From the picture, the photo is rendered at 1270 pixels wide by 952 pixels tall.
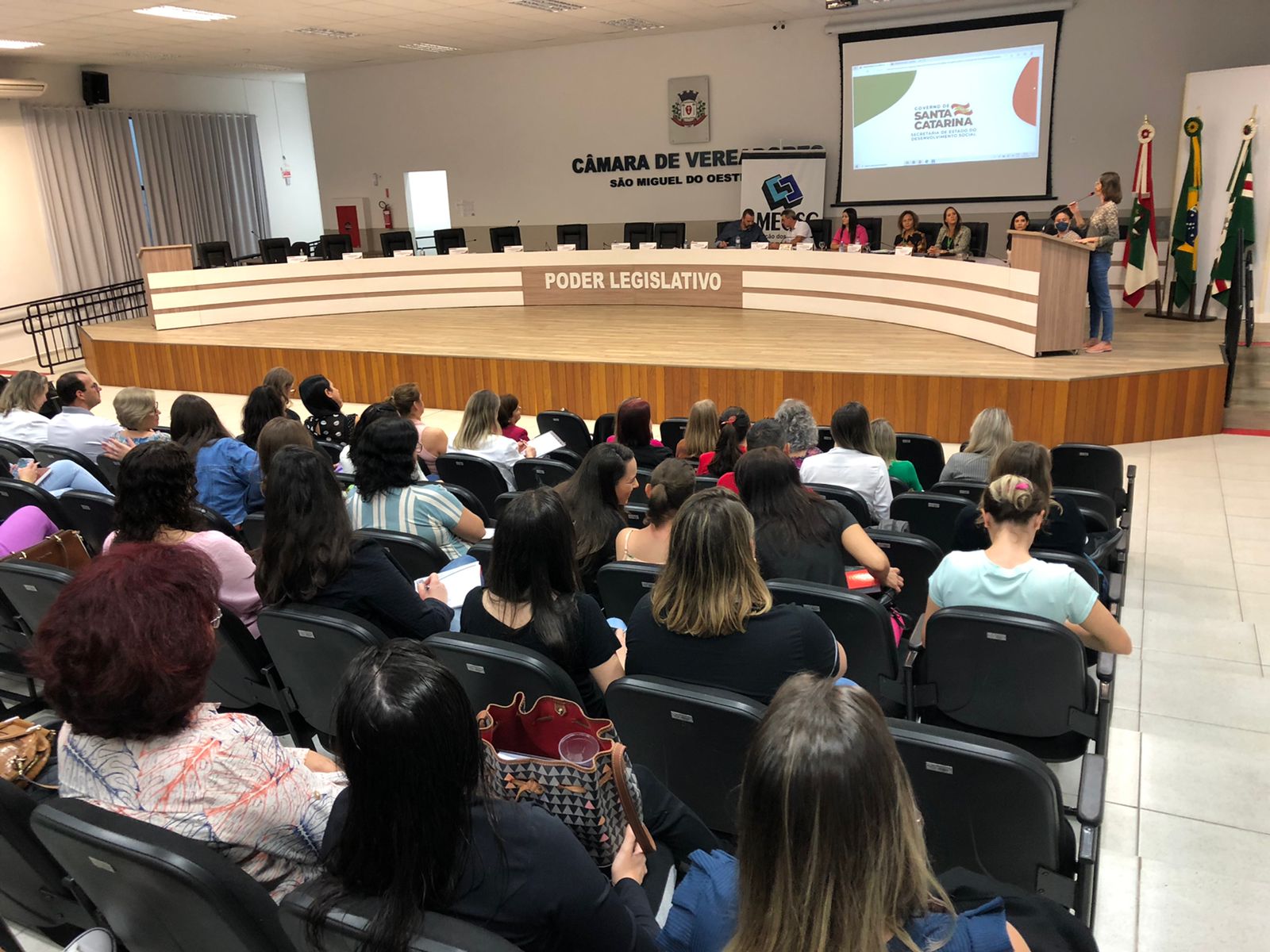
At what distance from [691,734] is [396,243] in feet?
35.4

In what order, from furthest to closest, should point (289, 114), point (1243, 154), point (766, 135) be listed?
1. point (289, 114)
2. point (766, 135)
3. point (1243, 154)

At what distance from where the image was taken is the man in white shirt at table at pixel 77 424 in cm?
488

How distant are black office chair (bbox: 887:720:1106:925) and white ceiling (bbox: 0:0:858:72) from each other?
31.6ft

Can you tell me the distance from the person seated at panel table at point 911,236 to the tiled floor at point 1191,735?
14.7ft

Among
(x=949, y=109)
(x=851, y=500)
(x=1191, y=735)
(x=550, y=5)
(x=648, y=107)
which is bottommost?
(x=1191, y=735)

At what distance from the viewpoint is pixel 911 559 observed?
10.9 ft

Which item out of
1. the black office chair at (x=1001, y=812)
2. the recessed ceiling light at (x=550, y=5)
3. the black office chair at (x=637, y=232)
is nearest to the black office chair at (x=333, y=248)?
the black office chair at (x=637, y=232)

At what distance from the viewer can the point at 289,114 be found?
57.2ft

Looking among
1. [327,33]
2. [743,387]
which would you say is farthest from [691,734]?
[327,33]

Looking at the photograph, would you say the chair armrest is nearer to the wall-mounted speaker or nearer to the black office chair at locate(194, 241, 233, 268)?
the black office chair at locate(194, 241, 233, 268)

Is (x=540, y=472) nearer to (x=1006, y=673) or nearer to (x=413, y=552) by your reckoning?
(x=413, y=552)

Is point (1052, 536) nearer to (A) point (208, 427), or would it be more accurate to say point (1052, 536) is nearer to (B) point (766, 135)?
(A) point (208, 427)

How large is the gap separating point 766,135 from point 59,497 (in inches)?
410

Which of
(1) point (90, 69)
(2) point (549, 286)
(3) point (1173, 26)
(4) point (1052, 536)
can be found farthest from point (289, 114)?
(4) point (1052, 536)
